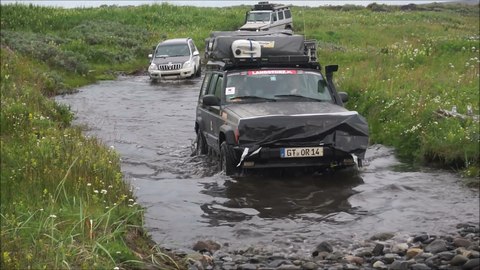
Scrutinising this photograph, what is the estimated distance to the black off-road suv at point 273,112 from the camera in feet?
32.2

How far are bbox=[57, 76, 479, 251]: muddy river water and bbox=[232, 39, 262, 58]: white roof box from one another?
81.6 inches

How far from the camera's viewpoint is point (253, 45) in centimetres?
1189

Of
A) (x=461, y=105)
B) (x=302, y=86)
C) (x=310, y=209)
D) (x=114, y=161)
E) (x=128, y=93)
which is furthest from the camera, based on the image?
(x=128, y=93)

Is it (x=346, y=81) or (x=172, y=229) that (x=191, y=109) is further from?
(x=172, y=229)

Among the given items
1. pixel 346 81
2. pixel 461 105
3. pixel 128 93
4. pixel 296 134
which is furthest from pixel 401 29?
pixel 296 134

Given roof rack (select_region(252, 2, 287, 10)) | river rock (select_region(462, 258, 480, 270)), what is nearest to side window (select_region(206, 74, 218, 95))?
river rock (select_region(462, 258, 480, 270))

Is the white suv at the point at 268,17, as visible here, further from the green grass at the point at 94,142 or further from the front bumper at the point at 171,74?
the front bumper at the point at 171,74

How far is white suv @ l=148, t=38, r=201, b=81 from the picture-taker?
2816cm

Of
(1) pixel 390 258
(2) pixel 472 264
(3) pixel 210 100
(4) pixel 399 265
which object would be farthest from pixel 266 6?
(2) pixel 472 264

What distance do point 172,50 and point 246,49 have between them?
17820mm

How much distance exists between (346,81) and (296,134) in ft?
27.4

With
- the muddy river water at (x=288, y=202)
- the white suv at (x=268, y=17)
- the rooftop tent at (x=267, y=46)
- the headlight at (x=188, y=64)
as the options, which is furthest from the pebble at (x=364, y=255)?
the white suv at (x=268, y=17)

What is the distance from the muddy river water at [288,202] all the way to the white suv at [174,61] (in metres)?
13.7

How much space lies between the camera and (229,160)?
10250 millimetres
